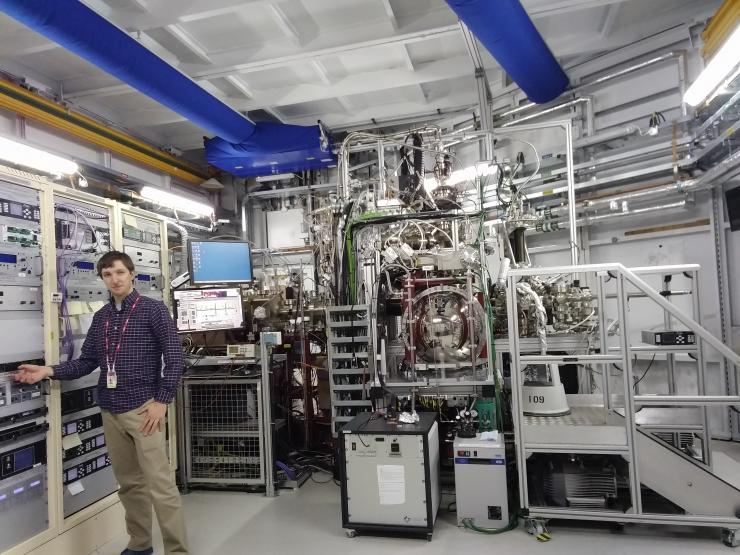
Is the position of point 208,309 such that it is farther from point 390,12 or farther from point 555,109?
point 555,109

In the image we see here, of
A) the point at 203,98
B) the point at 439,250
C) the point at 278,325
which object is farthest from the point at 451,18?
the point at 278,325

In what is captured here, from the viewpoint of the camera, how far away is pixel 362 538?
3020mm

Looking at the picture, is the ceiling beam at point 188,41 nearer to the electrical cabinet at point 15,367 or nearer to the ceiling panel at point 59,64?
the ceiling panel at point 59,64

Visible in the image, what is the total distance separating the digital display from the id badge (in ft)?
1.66

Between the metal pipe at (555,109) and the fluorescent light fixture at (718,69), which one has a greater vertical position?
the metal pipe at (555,109)

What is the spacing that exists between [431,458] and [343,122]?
4.40m

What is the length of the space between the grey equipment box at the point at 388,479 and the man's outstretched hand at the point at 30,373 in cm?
167

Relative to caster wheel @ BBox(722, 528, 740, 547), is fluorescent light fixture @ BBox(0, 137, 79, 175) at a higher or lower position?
higher

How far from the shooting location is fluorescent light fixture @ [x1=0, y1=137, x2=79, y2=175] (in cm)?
326

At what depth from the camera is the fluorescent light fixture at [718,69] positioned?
8.80 ft

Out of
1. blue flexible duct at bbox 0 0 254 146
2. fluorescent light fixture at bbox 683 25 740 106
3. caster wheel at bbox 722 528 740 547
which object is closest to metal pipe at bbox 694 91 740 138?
fluorescent light fixture at bbox 683 25 740 106

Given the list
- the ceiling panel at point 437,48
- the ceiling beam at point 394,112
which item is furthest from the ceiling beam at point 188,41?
the ceiling panel at point 437,48

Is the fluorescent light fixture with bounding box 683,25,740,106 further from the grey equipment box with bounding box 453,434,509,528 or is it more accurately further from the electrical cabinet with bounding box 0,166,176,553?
the electrical cabinet with bounding box 0,166,176,553

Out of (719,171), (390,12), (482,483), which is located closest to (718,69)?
(719,171)
